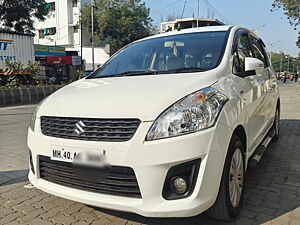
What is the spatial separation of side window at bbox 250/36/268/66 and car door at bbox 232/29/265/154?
38 centimetres

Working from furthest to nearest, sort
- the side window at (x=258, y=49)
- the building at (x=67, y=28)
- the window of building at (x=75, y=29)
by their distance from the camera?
the window of building at (x=75, y=29) < the building at (x=67, y=28) < the side window at (x=258, y=49)

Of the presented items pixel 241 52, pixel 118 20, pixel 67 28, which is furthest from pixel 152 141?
pixel 67 28

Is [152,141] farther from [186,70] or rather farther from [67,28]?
[67,28]

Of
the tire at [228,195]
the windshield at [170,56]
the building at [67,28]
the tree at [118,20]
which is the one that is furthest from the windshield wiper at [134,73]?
the building at [67,28]

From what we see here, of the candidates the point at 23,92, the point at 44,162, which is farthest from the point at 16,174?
the point at 23,92

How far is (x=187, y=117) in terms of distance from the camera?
2.22 meters

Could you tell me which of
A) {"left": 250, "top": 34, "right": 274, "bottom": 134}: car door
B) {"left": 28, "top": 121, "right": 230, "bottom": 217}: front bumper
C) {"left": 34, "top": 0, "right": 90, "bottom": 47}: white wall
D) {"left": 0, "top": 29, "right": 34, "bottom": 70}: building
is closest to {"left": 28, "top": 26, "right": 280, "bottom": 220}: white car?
{"left": 28, "top": 121, "right": 230, "bottom": 217}: front bumper

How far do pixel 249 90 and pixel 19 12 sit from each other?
92.0 ft

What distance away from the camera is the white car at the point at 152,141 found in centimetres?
215

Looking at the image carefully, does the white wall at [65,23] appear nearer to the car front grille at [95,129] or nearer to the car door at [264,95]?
the car door at [264,95]

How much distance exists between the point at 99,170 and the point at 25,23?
95.9ft

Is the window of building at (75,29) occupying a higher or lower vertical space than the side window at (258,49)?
higher

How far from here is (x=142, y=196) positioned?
2.16m

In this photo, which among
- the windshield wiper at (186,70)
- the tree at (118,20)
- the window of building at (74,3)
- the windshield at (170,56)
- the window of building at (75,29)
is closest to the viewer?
the windshield wiper at (186,70)
